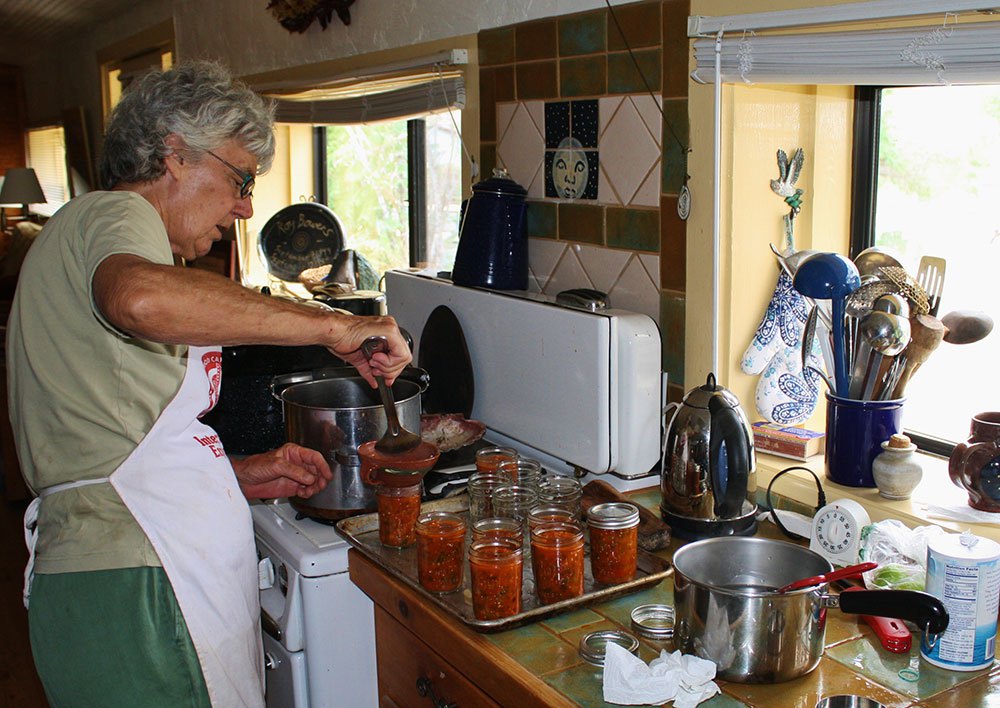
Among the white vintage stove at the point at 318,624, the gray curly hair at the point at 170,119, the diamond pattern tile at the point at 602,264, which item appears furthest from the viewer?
the diamond pattern tile at the point at 602,264

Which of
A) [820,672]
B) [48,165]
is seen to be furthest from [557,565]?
[48,165]

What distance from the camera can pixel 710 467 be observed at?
5.02ft

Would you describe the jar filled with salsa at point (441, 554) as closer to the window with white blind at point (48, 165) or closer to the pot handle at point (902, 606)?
the pot handle at point (902, 606)

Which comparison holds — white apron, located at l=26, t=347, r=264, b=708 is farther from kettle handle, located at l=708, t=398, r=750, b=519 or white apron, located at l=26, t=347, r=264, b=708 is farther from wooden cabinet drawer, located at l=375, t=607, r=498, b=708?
kettle handle, located at l=708, t=398, r=750, b=519

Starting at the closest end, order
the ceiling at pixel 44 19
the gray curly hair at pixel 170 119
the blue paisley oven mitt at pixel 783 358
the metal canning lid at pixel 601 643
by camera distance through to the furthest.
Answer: the metal canning lid at pixel 601 643 → the gray curly hair at pixel 170 119 → the blue paisley oven mitt at pixel 783 358 → the ceiling at pixel 44 19

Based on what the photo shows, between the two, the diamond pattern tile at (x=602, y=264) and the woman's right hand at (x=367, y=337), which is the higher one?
the diamond pattern tile at (x=602, y=264)

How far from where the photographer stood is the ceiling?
5.23m

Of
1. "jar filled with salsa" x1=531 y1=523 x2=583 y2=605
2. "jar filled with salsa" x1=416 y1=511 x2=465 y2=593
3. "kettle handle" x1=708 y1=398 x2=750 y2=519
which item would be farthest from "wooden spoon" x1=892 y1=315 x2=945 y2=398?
"jar filled with salsa" x1=416 y1=511 x2=465 y2=593

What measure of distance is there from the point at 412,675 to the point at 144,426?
0.55 metres

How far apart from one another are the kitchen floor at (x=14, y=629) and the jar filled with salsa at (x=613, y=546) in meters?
2.00

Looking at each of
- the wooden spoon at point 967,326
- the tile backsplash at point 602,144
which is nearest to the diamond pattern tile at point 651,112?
the tile backsplash at point 602,144

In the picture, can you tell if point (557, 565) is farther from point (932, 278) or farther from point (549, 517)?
point (932, 278)

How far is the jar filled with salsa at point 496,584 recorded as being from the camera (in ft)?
4.35

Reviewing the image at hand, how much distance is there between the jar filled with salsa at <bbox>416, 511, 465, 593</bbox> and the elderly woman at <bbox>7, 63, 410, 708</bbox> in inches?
9.3
